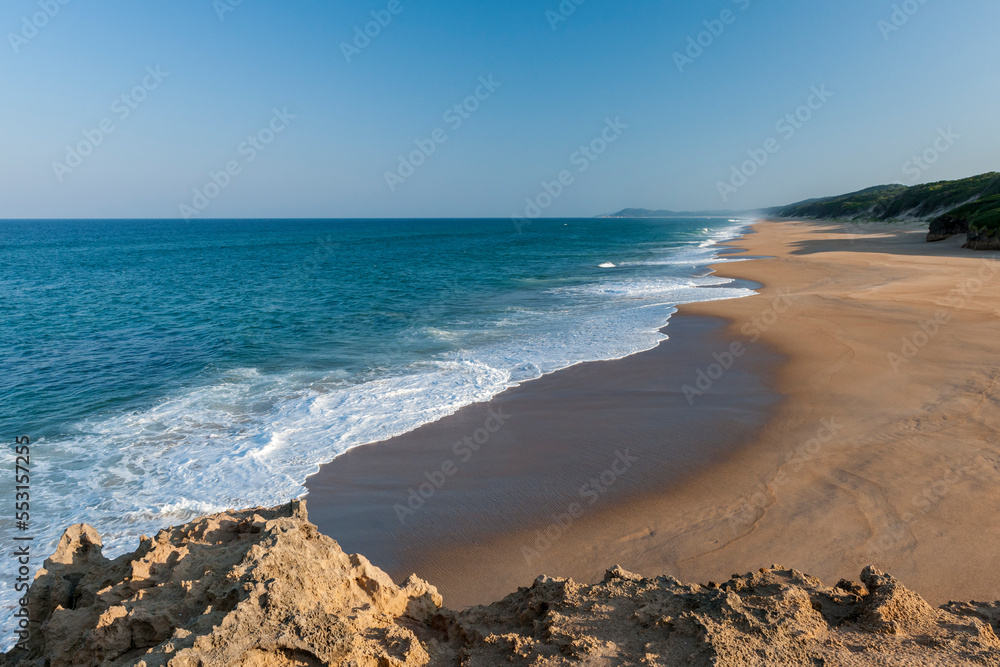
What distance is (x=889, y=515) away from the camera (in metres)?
5.95

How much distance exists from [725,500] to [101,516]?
8135mm

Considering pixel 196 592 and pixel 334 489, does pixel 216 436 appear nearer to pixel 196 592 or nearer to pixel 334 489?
pixel 334 489

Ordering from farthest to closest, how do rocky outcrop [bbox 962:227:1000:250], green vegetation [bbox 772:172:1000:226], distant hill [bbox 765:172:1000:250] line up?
green vegetation [bbox 772:172:1000:226] → distant hill [bbox 765:172:1000:250] → rocky outcrop [bbox 962:227:1000:250]

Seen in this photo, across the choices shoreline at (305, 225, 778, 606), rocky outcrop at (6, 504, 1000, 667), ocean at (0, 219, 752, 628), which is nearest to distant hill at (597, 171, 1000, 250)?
ocean at (0, 219, 752, 628)

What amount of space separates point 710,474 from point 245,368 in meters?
11.7

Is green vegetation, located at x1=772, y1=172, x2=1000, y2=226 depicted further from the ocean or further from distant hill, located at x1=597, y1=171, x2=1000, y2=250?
the ocean

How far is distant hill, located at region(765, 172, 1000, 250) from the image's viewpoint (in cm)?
2962

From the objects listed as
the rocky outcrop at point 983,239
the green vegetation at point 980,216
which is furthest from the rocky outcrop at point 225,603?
the green vegetation at point 980,216

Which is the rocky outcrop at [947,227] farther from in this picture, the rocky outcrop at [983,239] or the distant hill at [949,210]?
the rocky outcrop at [983,239]

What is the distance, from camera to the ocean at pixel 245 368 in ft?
24.7

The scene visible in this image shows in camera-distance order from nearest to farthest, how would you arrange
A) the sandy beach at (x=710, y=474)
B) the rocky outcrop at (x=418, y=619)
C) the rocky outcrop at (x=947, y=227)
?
the rocky outcrop at (x=418, y=619)
the sandy beach at (x=710, y=474)
the rocky outcrop at (x=947, y=227)

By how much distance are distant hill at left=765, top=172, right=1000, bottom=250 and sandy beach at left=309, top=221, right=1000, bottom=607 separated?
2257cm

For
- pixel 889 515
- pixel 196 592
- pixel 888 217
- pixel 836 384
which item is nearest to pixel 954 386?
pixel 836 384

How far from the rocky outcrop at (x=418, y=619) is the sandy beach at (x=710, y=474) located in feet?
6.51
